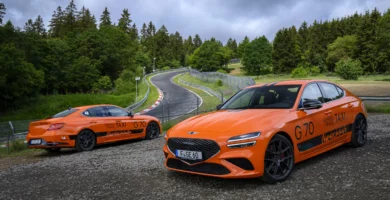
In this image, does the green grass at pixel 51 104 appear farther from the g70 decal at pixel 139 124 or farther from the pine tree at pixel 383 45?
the pine tree at pixel 383 45

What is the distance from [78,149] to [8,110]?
4553 centimetres

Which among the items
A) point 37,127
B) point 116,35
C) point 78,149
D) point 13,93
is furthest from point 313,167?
point 116,35

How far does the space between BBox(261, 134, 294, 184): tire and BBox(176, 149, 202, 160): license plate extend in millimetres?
994

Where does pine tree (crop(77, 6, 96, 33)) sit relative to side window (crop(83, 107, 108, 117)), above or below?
above

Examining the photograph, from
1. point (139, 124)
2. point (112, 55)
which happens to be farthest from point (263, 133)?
point (112, 55)

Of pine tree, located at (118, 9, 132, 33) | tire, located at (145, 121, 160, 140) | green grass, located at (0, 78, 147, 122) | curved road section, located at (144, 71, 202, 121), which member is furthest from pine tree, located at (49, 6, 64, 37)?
tire, located at (145, 121, 160, 140)

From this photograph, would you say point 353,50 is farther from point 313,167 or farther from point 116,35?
point 313,167

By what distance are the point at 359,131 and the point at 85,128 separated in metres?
7.41

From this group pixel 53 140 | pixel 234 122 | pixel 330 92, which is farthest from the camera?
pixel 53 140

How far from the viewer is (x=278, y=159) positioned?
5.43 meters

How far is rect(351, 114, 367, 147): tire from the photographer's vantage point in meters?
7.50

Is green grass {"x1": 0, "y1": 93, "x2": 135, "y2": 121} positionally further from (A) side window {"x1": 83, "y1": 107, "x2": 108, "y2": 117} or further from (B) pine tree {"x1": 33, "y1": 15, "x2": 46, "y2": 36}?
(B) pine tree {"x1": 33, "y1": 15, "x2": 46, "y2": 36}

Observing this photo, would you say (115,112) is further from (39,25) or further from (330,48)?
(39,25)

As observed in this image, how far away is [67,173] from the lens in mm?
7059
